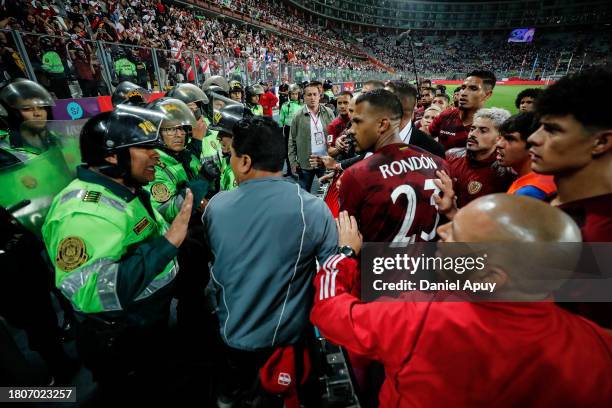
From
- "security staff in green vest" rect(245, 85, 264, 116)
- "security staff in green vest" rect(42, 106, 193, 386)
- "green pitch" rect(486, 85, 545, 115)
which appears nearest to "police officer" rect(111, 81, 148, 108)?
"security staff in green vest" rect(245, 85, 264, 116)

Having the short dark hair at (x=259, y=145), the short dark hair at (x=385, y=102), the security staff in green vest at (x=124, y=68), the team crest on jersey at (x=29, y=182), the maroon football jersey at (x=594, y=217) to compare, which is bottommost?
the team crest on jersey at (x=29, y=182)

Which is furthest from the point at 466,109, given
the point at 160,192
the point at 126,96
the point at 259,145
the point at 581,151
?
the point at 126,96

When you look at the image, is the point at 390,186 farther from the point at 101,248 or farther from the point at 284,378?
the point at 101,248

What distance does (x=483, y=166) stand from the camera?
292 cm

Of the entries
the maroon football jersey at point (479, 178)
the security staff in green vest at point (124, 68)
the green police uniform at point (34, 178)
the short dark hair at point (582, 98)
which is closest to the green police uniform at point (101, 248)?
the green police uniform at point (34, 178)

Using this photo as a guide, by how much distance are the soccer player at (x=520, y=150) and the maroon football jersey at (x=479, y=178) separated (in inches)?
11.4

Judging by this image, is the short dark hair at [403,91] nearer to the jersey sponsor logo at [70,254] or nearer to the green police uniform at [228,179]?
the green police uniform at [228,179]

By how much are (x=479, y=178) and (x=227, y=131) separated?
2863 mm

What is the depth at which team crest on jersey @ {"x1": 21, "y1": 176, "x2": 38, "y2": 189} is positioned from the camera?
7.57ft

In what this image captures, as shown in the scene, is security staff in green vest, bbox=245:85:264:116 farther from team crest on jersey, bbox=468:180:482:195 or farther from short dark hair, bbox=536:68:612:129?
short dark hair, bbox=536:68:612:129

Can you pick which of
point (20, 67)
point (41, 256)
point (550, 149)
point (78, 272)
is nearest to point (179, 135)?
point (41, 256)

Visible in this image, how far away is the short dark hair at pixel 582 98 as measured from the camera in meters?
1.48

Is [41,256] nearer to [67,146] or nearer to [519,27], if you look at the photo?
[67,146]

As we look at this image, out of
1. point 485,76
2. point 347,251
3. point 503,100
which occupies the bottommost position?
point 503,100
